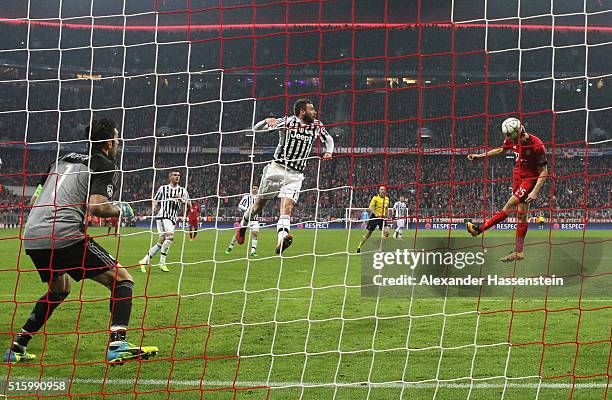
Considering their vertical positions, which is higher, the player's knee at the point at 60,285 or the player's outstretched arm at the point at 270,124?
the player's outstretched arm at the point at 270,124

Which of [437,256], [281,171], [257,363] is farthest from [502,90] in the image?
[257,363]

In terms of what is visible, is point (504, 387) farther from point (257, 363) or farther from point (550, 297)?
point (550, 297)

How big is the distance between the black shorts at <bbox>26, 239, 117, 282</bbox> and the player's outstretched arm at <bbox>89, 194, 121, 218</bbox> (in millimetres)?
355

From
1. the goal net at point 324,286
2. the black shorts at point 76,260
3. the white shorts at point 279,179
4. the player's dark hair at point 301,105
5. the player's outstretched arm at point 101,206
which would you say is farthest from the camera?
the white shorts at point 279,179

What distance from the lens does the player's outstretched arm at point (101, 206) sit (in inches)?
228

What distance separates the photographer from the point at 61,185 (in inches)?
240

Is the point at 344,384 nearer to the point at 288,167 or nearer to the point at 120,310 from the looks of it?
the point at 120,310

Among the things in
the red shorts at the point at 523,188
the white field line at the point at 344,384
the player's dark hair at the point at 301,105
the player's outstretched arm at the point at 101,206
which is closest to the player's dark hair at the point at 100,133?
the player's outstretched arm at the point at 101,206

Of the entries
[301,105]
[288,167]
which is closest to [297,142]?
[288,167]

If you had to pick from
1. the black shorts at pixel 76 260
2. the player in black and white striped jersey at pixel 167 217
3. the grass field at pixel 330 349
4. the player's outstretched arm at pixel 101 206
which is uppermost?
the player's outstretched arm at pixel 101 206

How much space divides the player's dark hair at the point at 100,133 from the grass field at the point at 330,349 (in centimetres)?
84

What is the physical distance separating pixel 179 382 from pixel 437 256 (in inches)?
407

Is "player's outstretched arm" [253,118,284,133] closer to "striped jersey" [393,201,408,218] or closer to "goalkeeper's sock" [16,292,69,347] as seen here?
"goalkeeper's sock" [16,292,69,347]

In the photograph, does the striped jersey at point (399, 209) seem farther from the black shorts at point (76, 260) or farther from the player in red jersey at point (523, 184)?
the black shorts at point (76, 260)
